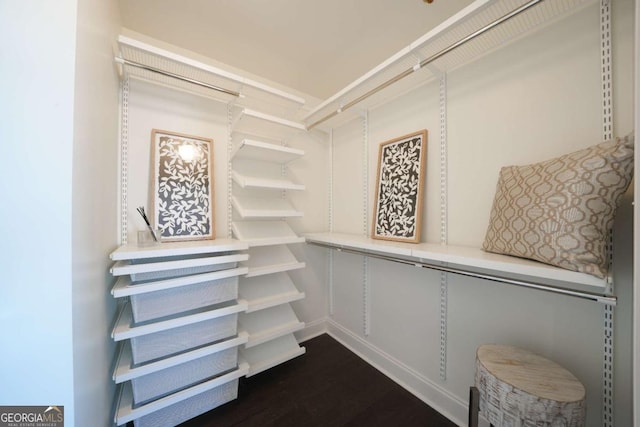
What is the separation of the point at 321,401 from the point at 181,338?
3.31 ft

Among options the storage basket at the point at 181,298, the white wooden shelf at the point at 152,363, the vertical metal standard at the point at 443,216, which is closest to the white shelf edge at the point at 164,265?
the storage basket at the point at 181,298

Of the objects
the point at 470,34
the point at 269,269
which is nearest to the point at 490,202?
the point at 470,34

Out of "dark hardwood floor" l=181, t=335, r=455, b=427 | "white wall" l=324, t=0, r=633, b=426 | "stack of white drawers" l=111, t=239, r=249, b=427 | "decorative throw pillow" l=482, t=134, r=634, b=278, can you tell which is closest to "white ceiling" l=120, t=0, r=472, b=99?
"white wall" l=324, t=0, r=633, b=426

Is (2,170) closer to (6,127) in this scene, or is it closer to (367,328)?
(6,127)

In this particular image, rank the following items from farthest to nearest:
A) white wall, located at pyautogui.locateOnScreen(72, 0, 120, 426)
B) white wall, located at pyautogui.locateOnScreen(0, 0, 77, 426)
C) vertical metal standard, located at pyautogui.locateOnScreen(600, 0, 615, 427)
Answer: vertical metal standard, located at pyautogui.locateOnScreen(600, 0, 615, 427)
white wall, located at pyautogui.locateOnScreen(72, 0, 120, 426)
white wall, located at pyautogui.locateOnScreen(0, 0, 77, 426)

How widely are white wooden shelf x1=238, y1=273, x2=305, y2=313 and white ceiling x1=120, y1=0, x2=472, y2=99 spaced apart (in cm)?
178

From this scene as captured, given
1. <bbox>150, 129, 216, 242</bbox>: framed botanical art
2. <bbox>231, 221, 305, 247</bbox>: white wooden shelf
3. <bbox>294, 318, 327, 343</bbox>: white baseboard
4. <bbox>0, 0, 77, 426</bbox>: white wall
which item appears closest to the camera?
<bbox>0, 0, 77, 426</bbox>: white wall

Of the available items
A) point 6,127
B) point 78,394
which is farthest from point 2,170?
point 78,394

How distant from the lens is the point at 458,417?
130 cm

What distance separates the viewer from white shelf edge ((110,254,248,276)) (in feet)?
3.48

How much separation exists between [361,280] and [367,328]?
41 cm

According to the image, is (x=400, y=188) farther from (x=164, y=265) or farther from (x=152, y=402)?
(x=152, y=402)

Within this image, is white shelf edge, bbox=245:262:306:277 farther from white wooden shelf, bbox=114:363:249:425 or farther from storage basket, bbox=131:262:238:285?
white wooden shelf, bbox=114:363:249:425

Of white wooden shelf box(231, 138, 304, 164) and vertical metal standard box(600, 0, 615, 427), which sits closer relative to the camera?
vertical metal standard box(600, 0, 615, 427)
